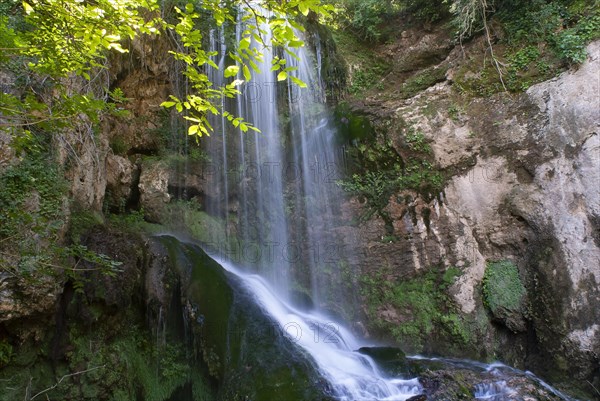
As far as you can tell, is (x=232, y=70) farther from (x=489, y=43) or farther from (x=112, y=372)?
(x=489, y=43)

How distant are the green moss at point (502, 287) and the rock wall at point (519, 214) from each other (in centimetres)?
11

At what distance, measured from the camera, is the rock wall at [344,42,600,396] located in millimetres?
6207

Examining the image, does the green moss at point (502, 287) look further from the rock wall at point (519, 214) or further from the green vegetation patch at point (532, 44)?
the green vegetation patch at point (532, 44)

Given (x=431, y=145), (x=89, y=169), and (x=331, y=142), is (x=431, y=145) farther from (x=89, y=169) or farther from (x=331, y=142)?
(x=89, y=169)

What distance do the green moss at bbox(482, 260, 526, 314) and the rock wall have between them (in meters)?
0.11

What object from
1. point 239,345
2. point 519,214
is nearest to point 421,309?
point 519,214

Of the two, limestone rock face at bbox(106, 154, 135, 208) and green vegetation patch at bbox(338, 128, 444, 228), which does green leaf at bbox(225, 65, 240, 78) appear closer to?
limestone rock face at bbox(106, 154, 135, 208)

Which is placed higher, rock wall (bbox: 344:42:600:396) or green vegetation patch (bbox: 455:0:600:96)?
green vegetation patch (bbox: 455:0:600:96)

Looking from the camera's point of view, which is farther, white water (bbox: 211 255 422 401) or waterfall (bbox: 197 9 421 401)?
waterfall (bbox: 197 9 421 401)

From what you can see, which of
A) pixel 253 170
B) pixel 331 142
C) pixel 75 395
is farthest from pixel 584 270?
pixel 75 395

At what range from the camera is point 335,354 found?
18.5 ft

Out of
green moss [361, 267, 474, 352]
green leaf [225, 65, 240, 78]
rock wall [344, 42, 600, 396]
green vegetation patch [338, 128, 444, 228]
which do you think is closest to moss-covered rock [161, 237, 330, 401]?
green moss [361, 267, 474, 352]

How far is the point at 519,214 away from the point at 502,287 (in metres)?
1.40

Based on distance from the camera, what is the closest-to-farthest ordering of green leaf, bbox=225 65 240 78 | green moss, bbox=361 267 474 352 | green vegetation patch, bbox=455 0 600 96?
1. green leaf, bbox=225 65 240 78
2. green moss, bbox=361 267 474 352
3. green vegetation patch, bbox=455 0 600 96
